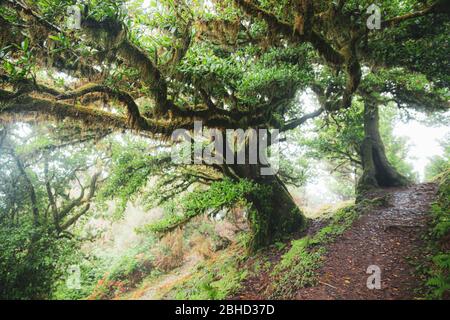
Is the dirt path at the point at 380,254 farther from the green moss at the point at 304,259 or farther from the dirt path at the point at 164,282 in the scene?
the dirt path at the point at 164,282

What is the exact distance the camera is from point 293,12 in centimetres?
581

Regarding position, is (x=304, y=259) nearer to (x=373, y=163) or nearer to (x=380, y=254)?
(x=380, y=254)

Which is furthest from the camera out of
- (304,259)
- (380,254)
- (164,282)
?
(164,282)

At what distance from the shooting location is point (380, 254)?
277 inches

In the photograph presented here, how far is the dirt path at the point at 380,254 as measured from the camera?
18.5 ft

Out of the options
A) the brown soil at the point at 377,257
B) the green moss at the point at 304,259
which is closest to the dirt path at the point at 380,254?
the brown soil at the point at 377,257

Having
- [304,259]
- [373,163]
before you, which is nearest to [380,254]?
[304,259]

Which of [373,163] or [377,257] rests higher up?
[373,163]

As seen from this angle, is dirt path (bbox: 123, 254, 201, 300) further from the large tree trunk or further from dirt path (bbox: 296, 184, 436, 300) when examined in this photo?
the large tree trunk

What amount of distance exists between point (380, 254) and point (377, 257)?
18 centimetres

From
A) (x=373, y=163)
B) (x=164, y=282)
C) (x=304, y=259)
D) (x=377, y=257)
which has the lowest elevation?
(x=164, y=282)

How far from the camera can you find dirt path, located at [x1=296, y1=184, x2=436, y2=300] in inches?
222

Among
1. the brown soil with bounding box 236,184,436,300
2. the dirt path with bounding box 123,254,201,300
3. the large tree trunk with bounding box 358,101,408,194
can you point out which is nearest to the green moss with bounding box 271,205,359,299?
the brown soil with bounding box 236,184,436,300

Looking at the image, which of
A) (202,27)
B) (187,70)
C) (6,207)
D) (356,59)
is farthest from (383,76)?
(6,207)
